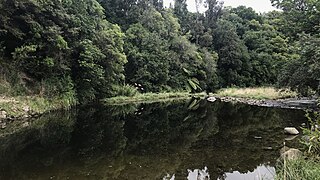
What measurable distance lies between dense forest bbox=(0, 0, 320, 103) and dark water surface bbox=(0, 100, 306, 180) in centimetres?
576

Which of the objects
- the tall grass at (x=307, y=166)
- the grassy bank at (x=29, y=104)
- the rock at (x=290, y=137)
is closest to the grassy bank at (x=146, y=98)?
the grassy bank at (x=29, y=104)

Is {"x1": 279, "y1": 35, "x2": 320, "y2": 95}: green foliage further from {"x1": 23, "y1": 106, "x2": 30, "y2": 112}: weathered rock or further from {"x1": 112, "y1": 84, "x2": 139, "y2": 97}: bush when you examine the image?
{"x1": 23, "y1": 106, "x2": 30, "y2": 112}: weathered rock

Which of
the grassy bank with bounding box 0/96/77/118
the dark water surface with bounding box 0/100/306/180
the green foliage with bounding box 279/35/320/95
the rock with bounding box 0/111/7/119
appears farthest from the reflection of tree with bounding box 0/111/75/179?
the green foliage with bounding box 279/35/320/95

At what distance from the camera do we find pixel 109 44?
81.3 ft

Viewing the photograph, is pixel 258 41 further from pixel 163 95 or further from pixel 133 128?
pixel 133 128

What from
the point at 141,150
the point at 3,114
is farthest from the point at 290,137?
the point at 3,114

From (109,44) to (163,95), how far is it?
10338 mm

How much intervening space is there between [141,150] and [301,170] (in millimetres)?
4892

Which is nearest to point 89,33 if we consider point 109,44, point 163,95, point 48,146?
point 109,44

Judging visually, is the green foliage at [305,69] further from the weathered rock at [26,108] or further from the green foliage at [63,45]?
the weathered rock at [26,108]

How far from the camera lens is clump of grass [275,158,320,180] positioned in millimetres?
4230

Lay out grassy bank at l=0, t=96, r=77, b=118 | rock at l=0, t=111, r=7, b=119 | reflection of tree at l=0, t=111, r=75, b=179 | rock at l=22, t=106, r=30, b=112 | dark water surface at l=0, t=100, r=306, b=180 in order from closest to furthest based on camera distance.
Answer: dark water surface at l=0, t=100, r=306, b=180 → reflection of tree at l=0, t=111, r=75, b=179 → rock at l=0, t=111, r=7, b=119 → grassy bank at l=0, t=96, r=77, b=118 → rock at l=22, t=106, r=30, b=112

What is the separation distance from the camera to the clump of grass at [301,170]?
4230mm

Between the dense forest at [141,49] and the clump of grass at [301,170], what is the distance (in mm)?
11290
